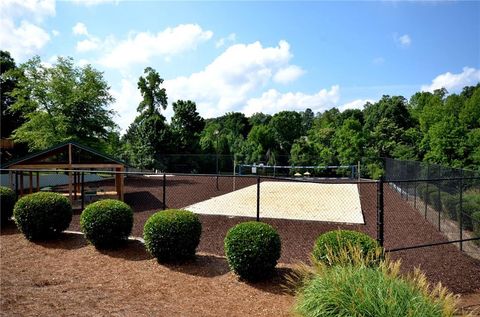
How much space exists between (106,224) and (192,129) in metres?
43.8

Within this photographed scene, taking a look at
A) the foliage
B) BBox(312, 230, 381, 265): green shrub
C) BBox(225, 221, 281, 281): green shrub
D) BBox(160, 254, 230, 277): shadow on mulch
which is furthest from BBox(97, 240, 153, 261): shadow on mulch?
the foliage

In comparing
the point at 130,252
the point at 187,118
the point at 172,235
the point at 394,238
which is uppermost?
the point at 187,118

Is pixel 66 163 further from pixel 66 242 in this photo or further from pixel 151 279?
pixel 151 279

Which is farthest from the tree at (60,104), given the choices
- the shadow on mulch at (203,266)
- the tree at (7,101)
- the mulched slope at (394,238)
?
the shadow on mulch at (203,266)

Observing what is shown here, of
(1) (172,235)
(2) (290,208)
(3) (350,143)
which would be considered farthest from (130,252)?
(3) (350,143)

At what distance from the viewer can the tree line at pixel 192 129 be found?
27.3 metres

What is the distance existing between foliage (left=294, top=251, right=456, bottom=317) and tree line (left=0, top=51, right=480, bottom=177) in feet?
77.3

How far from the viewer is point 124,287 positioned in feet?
20.3

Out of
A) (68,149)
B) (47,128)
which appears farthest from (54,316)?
(47,128)

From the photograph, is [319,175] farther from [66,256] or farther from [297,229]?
[66,256]

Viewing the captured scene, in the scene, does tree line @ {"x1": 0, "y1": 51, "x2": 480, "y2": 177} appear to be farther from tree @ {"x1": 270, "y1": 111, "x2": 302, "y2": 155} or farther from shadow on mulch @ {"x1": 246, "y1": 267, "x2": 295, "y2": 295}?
shadow on mulch @ {"x1": 246, "y1": 267, "x2": 295, "y2": 295}

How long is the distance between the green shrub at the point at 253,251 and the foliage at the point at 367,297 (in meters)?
1.62

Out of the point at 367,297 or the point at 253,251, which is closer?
the point at 367,297

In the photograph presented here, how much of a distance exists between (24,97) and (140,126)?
13.0 m
